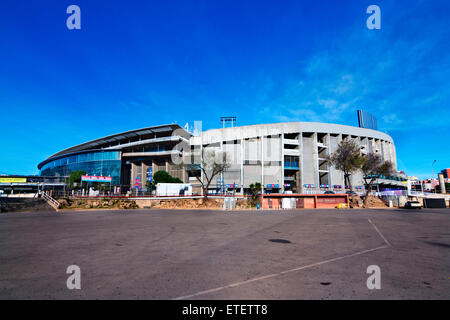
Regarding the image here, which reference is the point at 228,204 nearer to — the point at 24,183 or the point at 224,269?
the point at 224,269

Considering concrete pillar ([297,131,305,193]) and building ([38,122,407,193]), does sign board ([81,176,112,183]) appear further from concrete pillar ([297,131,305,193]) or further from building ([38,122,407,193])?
concrete pillar ([297,131,305,193])

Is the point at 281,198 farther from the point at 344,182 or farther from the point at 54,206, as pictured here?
the point at 344,182

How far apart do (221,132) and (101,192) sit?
138 feet

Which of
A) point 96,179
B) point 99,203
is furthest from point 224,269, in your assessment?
point 96,179

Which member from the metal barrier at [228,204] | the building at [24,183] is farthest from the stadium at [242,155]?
the metal barrier at [228,204]

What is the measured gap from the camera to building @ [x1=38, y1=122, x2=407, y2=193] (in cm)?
7075

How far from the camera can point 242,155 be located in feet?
239

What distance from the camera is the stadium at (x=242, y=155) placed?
232 ft

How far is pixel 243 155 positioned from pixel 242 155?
0.40 m

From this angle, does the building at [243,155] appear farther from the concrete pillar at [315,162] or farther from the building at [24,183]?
the building at [24,183]

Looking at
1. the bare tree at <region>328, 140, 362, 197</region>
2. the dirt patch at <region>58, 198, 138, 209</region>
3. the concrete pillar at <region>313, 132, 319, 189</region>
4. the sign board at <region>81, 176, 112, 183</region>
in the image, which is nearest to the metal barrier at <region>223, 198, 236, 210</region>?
the dirt patch at <region>58, 198, 138, 209</region>

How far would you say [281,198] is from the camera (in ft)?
134

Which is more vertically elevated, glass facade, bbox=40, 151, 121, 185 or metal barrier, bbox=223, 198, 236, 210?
glass facade, bbox=40, 151, 121, 185
